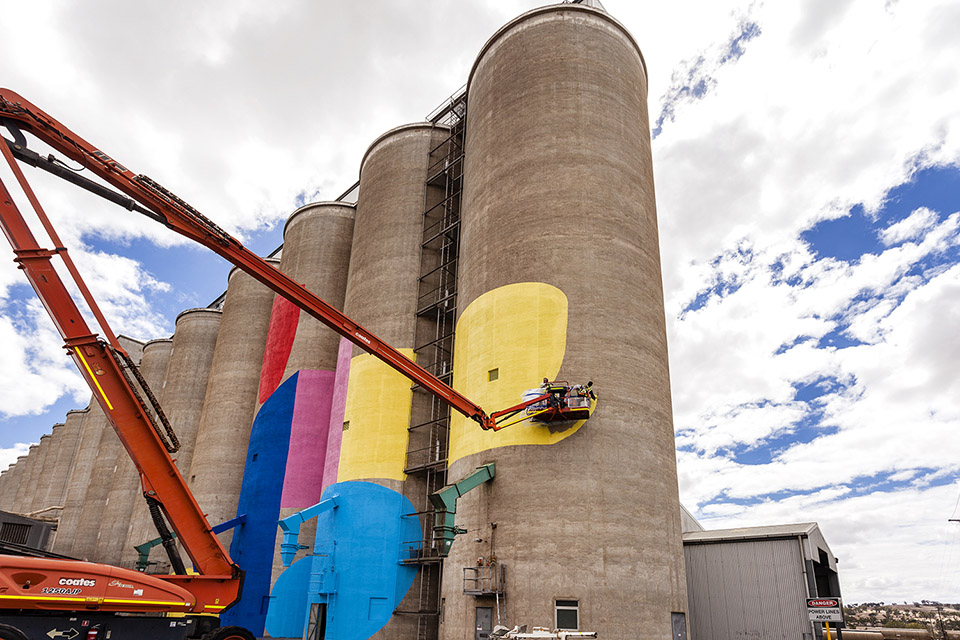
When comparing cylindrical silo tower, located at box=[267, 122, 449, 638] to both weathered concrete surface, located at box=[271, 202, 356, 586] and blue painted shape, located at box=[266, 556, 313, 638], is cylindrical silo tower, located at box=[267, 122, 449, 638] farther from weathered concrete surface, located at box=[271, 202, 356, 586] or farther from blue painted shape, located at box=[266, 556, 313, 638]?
weathered concrete surface, located at box=[271, 202, 356, 586]

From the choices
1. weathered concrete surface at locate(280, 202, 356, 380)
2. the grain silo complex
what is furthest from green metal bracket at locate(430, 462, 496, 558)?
weathered concrete surface at locate(280, 202, 356, 380)

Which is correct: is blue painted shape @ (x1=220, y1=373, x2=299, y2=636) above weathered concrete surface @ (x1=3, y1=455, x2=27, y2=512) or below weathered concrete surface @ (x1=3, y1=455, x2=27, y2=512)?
below

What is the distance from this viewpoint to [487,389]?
23781mm

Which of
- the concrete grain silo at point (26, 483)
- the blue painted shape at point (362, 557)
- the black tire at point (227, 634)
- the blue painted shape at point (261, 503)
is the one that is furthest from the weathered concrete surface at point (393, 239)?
the concrete grain silo at point (26, 483)

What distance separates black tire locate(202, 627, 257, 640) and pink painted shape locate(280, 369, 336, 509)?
18708 millimetres

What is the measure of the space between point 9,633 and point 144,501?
4393 cm

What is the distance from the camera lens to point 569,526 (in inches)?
802

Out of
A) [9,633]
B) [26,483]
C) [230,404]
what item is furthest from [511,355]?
[26,483]

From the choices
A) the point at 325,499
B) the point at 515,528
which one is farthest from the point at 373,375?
the point at 515,528

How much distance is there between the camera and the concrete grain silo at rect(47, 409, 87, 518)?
88.2m

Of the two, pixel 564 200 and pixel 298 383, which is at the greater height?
pixel 564 200

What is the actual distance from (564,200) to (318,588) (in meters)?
19.3

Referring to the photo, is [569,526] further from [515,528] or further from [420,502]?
[420,502]

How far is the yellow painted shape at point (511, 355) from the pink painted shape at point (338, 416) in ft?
27.8
